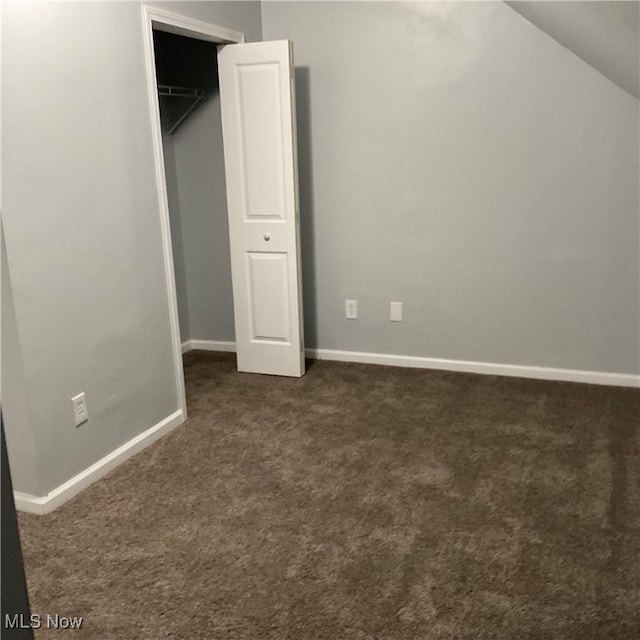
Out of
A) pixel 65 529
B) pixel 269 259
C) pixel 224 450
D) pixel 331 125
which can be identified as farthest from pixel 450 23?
pixel 65 529

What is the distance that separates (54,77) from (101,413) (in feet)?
4.45

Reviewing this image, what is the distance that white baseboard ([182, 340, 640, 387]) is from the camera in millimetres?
3672

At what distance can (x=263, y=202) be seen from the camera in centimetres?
376

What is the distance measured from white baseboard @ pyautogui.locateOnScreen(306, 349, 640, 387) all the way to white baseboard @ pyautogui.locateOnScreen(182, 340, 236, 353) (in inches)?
22.5

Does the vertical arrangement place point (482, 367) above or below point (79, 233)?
below

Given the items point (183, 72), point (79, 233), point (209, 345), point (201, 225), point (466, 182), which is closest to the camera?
point (79, 233)

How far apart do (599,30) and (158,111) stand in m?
1.95

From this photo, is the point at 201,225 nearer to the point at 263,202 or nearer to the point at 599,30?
the point at 263,202

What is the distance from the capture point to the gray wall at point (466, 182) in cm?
346

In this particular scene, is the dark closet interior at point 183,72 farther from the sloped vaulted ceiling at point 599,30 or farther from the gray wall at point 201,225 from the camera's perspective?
the sloped vaulted ceiling at point 599,30

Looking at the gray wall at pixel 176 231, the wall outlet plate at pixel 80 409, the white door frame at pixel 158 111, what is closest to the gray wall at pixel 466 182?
the white door frame at pixel 158 111
